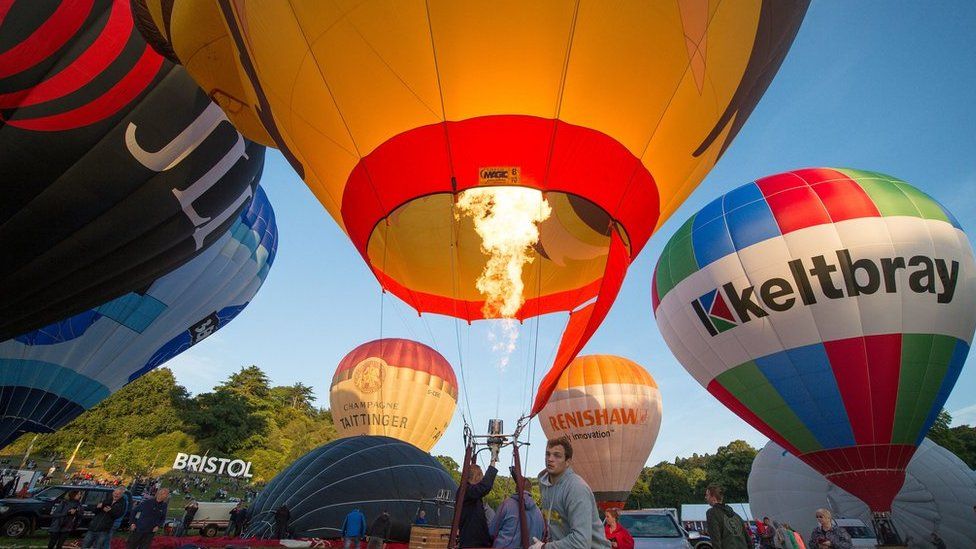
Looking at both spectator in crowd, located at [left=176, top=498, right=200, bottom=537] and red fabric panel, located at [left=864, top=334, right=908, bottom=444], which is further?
spectator in crowd, located at [left=176, top=498, right=200, bottom=537]

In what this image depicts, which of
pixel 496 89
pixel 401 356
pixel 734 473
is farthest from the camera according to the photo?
pixel 734 473

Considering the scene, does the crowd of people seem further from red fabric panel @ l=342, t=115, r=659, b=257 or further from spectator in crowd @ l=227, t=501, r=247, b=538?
red fabric panel @ l=342, t=115, r=659, b=257

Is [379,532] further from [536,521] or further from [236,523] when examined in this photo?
[536,521]

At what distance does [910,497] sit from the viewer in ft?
52.3

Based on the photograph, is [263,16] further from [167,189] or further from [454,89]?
[167,189]

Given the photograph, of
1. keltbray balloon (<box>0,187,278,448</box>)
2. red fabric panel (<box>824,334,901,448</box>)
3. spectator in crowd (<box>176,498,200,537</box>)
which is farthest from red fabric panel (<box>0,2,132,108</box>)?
red fabric panel (<box>824,334,901,448</box>)

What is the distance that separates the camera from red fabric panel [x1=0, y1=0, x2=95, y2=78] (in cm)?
610

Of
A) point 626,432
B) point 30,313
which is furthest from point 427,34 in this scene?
point 626,432

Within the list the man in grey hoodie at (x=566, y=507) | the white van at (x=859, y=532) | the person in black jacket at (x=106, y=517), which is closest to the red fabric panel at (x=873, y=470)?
the white van at (x=859, y=532)

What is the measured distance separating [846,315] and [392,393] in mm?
13690

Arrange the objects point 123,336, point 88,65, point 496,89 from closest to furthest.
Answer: point 496,89 < point 88,65 < point 123,336

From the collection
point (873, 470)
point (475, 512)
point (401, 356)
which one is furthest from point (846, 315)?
point (401, 356)

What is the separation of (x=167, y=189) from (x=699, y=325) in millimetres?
11509

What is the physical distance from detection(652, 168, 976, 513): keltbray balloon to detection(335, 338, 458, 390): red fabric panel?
35.0ft
